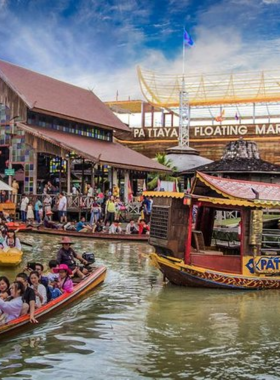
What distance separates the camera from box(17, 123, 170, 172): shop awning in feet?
87.9

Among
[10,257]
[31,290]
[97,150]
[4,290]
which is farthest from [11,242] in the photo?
[97,150]

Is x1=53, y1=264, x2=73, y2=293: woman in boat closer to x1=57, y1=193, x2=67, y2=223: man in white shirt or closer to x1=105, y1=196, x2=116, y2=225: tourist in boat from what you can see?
x1=105, y1=196, x2=116, y2=225: tourist in boat

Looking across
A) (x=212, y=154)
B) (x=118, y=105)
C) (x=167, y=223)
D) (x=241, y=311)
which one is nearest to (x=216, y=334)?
(x=241, y=311)

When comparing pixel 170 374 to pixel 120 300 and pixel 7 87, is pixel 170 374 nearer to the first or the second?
pixel 120 300

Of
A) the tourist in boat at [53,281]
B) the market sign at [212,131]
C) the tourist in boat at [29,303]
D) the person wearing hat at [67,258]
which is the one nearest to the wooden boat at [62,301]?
the tourist in boat at [29,303]

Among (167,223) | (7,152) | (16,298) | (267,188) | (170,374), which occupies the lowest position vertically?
(170,374)

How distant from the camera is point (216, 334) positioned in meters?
9.64

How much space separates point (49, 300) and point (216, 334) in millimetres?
3215

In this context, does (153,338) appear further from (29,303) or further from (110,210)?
(110,210)

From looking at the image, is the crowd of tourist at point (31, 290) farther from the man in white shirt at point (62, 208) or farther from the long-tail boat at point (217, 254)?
the man in white shirt at point (62, 208)

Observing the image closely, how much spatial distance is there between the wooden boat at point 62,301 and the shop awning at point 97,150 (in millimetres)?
13552

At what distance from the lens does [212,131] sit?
1585 inches

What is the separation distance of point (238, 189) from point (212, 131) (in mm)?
27211

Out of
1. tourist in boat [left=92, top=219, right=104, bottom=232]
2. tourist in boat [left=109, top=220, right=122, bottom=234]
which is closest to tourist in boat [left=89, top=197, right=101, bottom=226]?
tourist in boat [left=92, top=219, right=104, bottom=232]
